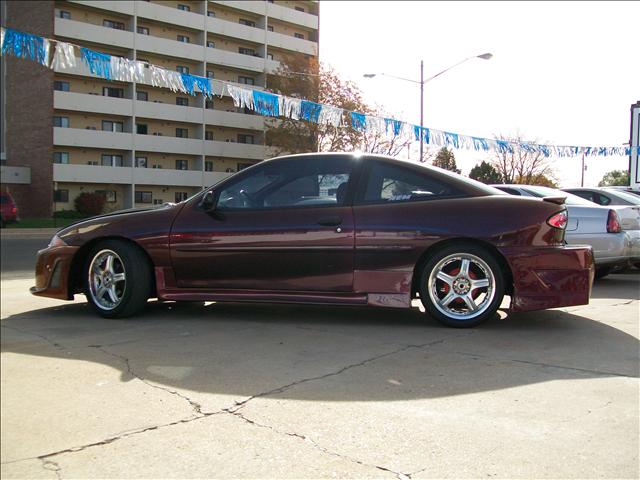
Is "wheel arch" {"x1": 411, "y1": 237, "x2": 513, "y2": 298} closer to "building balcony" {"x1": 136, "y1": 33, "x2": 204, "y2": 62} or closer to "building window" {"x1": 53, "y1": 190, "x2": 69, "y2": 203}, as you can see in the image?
"building balcony" {"x1": 136, "y1": 33, "x2": 204, "y2": 62}

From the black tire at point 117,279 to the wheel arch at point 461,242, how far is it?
233 centimetres

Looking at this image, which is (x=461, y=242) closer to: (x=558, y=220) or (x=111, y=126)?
(x=558, y=220)

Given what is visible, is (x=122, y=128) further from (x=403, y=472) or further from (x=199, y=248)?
(x=403, y=472)

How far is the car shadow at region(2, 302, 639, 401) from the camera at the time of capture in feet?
A: 11.1

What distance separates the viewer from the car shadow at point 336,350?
11.1ft

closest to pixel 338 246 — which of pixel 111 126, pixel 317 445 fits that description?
pixel 317 445

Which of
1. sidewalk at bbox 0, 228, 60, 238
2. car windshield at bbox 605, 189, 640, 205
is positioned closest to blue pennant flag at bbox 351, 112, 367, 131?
car windshield at bbox 605, 189, 640, 205

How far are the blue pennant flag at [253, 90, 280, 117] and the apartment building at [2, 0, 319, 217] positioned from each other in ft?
0.83

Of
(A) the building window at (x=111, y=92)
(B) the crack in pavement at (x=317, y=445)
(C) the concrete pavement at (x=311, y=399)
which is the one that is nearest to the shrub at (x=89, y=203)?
(A) the building window at (x=111, y=92)

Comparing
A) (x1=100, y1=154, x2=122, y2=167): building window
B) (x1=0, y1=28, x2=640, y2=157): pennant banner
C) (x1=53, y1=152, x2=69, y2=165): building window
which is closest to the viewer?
(x1=0, y1=28, x2=640, y2=157): pennant banner

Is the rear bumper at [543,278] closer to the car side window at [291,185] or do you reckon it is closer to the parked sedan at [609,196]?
the car side window at [291,185]

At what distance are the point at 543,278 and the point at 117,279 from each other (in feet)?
11.9

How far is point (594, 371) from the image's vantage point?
12.2 feet

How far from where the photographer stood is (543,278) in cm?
464
